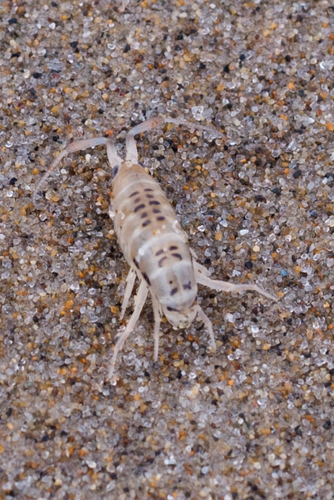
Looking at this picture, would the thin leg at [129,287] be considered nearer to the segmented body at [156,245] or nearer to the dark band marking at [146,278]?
the segmented body at [156,245]

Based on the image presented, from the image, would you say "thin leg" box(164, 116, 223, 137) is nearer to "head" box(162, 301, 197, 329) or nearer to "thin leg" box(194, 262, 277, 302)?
"thin leg" box(194, 262, 277, 302)

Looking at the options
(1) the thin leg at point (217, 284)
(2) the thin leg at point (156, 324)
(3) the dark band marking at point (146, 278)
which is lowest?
(2) the thin leg at point (156, 324)

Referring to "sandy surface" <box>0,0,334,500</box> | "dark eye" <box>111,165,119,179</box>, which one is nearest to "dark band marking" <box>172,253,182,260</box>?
"sandy surface" <box>0,0,334,500</box>

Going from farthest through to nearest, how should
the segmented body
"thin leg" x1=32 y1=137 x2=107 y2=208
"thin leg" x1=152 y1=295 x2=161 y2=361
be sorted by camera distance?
"thin leg" x1=32 y1=137 x2=107 y2=208 → "thin leg" x1=152 y1=295 x2=161 y2=361 → the segmented body

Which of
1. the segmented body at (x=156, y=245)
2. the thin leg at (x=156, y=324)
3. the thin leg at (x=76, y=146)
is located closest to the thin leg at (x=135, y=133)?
the thin leg at (x=76, y=146)

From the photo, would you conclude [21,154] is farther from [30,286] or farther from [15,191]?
[30,286]

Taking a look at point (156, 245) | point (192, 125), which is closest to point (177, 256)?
point (156, 245)

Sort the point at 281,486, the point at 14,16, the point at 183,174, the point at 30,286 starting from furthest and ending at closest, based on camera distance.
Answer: the point at 14,16 < the point at 183,174 < the point at 30,286 < the point at 281,486

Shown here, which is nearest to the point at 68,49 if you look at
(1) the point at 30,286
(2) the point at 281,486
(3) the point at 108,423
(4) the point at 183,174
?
(4) the point at 183,174
